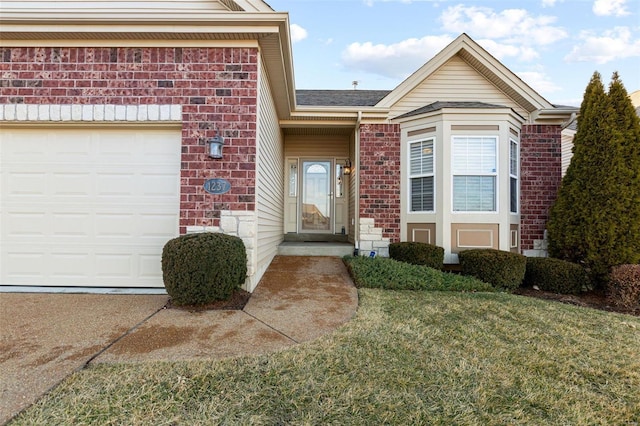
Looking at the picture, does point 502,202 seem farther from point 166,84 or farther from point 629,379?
point 166,84

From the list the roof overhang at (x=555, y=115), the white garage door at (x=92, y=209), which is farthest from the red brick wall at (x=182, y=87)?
the roof overhang at (x=555, y=115)

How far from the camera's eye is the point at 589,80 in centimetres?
565

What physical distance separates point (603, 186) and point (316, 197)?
5889mm

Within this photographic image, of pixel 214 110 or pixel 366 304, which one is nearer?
pixel 366 304

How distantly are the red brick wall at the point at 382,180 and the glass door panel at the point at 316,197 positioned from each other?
5.96 ft

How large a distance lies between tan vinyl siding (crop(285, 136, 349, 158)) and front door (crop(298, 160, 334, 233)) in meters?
0.22

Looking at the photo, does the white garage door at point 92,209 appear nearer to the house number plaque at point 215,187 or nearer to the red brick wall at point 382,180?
the house number plaque at point 215,187

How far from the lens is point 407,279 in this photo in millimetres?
4488

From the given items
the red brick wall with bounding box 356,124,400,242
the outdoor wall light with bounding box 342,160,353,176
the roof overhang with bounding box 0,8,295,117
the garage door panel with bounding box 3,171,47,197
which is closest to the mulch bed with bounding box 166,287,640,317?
the garage door panel with bounding box 3,171,47,197

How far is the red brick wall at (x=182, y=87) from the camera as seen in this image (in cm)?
394

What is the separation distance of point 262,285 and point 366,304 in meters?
1.56

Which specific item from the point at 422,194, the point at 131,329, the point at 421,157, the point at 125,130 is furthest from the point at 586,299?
the point at 125,130

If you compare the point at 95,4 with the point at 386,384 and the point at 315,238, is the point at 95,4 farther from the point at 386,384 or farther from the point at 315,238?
the point at 315,238

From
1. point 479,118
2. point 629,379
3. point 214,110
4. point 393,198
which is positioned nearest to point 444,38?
point 479,118
